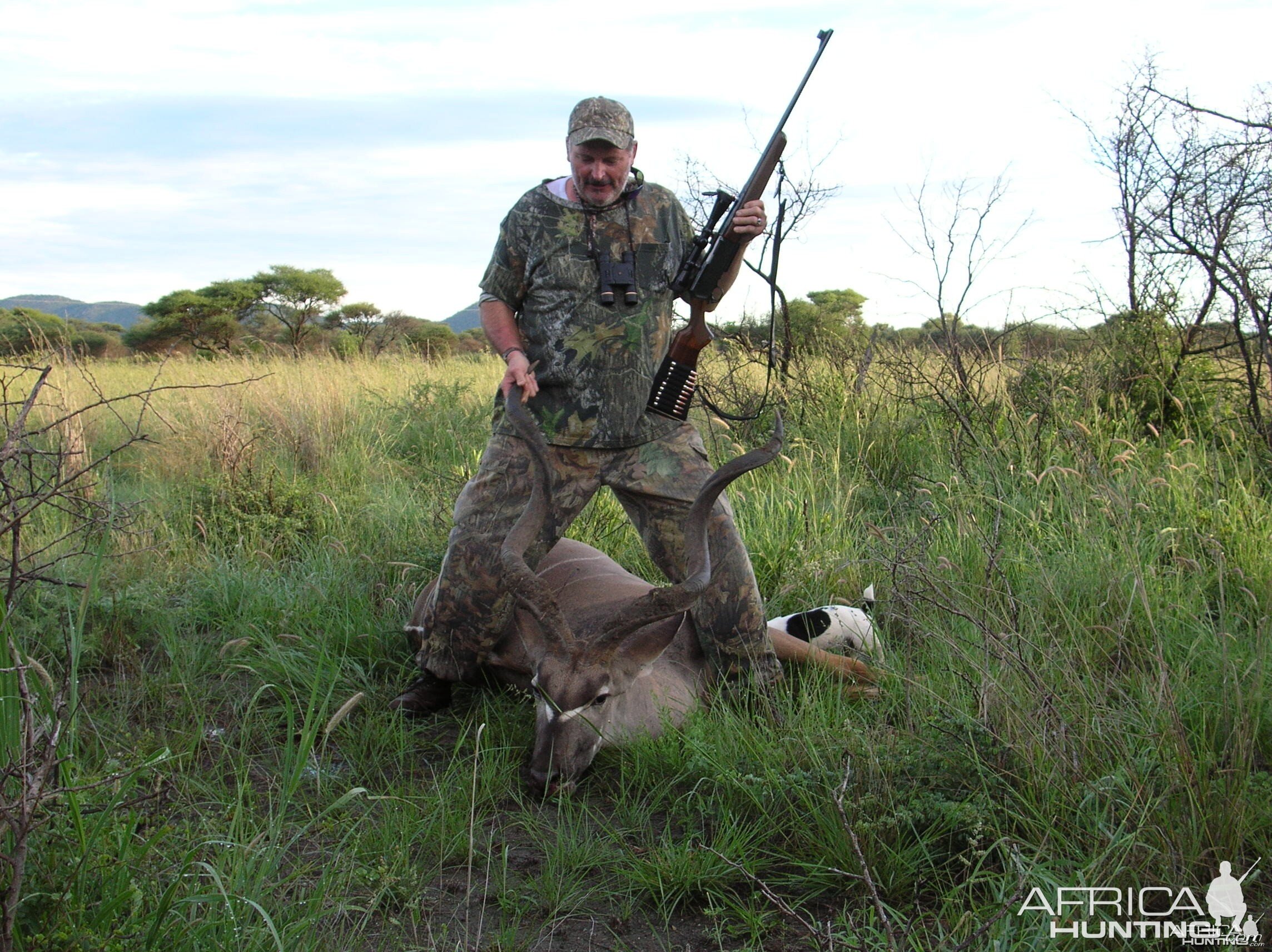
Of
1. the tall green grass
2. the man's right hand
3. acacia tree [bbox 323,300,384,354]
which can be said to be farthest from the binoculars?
acacia tree [bbox 323,300,384,354]

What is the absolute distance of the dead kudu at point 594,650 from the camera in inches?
139

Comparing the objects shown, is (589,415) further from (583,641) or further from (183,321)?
(183,321)

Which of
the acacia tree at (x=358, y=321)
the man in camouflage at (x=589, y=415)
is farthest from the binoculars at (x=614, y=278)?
the acacia tree at (x=358, y=321)

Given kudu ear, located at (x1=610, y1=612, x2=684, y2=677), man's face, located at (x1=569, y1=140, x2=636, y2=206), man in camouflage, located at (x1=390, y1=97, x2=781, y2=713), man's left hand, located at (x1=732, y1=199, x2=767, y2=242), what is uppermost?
man's face, located at (x1=569, y1=140, x2=636, y2=206)

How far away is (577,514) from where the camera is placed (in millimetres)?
4203

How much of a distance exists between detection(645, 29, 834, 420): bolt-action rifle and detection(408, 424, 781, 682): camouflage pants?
0.53 ft

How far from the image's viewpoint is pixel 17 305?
21.7 ft

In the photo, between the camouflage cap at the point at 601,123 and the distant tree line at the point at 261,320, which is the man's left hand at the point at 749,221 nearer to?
the camouflage cap at the point at 601,123

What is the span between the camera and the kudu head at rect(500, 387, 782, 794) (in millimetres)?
3527

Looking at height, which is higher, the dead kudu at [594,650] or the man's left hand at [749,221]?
the man's left hand at [749,221]

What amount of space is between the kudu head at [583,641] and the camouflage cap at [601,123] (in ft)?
3.33

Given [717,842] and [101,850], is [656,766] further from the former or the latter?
[101,850]

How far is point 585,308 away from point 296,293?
2893cm

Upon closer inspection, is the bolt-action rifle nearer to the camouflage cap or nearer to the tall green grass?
the camouflage cap
